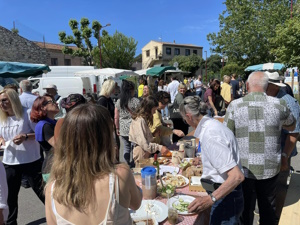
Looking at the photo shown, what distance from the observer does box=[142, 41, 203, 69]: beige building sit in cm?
4834

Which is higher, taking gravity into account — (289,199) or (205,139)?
(205,139)

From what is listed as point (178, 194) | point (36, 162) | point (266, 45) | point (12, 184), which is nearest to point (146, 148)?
point (178, 194)

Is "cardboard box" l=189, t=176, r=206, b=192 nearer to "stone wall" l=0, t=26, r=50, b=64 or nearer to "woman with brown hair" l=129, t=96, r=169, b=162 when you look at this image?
"woman with brown hair" l=129, t=96, r=169, b=162

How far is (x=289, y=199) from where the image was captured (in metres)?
2.64

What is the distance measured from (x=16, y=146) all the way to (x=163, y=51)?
47817mm

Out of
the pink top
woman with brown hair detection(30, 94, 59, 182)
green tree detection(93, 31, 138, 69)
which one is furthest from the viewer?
green tree detection(93, 31, 138, 69)

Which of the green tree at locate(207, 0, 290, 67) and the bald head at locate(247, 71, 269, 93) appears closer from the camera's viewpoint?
the bald head at locate(247, 71, 269, 93)

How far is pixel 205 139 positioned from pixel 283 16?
64.1ft

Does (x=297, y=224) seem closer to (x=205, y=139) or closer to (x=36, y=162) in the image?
(x=205, y=139)

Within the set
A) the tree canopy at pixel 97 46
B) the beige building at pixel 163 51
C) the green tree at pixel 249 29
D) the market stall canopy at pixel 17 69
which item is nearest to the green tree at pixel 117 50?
the tree canopy at pixel 97 46

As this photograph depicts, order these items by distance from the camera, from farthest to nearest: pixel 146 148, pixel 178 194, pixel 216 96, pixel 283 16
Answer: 1. pixel 283 16
2. pixel 216 96
3. pixel 146 148
4. pixel 178 194

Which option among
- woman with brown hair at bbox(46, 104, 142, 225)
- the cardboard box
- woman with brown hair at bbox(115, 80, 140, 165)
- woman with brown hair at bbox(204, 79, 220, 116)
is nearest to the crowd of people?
woman with brown hair at bbox(46, 104, 142, 225)

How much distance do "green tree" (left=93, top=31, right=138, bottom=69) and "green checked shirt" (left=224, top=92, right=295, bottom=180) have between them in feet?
106

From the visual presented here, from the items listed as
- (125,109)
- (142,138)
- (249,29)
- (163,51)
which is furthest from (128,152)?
(163,51)
